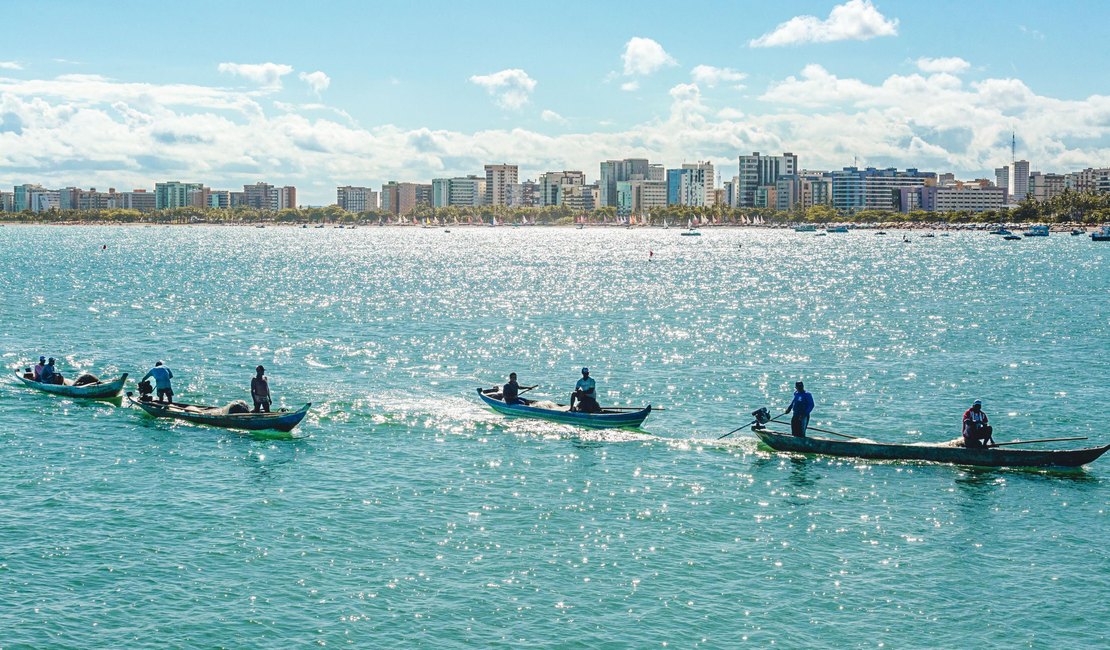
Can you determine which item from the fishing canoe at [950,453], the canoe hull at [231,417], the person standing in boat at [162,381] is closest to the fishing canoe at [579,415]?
the fishing canoe at [950,453]

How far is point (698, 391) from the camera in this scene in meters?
54.8

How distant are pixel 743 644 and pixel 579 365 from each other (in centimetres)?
4106

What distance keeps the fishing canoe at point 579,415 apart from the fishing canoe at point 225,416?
9014 mm

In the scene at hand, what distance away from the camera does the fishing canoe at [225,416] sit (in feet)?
141

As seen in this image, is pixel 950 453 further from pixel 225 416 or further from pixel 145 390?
pixel 145 390

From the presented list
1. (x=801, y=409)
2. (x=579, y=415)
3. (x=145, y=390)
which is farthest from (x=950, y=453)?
(x=145, y=390)

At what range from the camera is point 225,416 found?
44.2 m

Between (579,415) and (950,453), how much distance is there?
1520 centimetres

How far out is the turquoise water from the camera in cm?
2483

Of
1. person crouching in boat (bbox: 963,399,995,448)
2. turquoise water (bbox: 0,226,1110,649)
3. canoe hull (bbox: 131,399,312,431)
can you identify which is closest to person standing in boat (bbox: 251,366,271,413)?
canoe hull (bbox: 131,399,312,431)

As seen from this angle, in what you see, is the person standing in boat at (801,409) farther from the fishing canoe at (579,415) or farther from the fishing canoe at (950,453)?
the fishing canoe at (579,415)

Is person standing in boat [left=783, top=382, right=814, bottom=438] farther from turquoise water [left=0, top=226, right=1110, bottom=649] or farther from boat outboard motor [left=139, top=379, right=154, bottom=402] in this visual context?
boat outboard motor [left=139, top=379, right=154, bottom=402]

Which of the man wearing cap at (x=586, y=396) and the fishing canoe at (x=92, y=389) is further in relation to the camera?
the fishing canoe at (x=92, y=389)

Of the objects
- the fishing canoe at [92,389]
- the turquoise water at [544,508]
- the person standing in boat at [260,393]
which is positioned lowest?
the turquoise water at [544,508]
